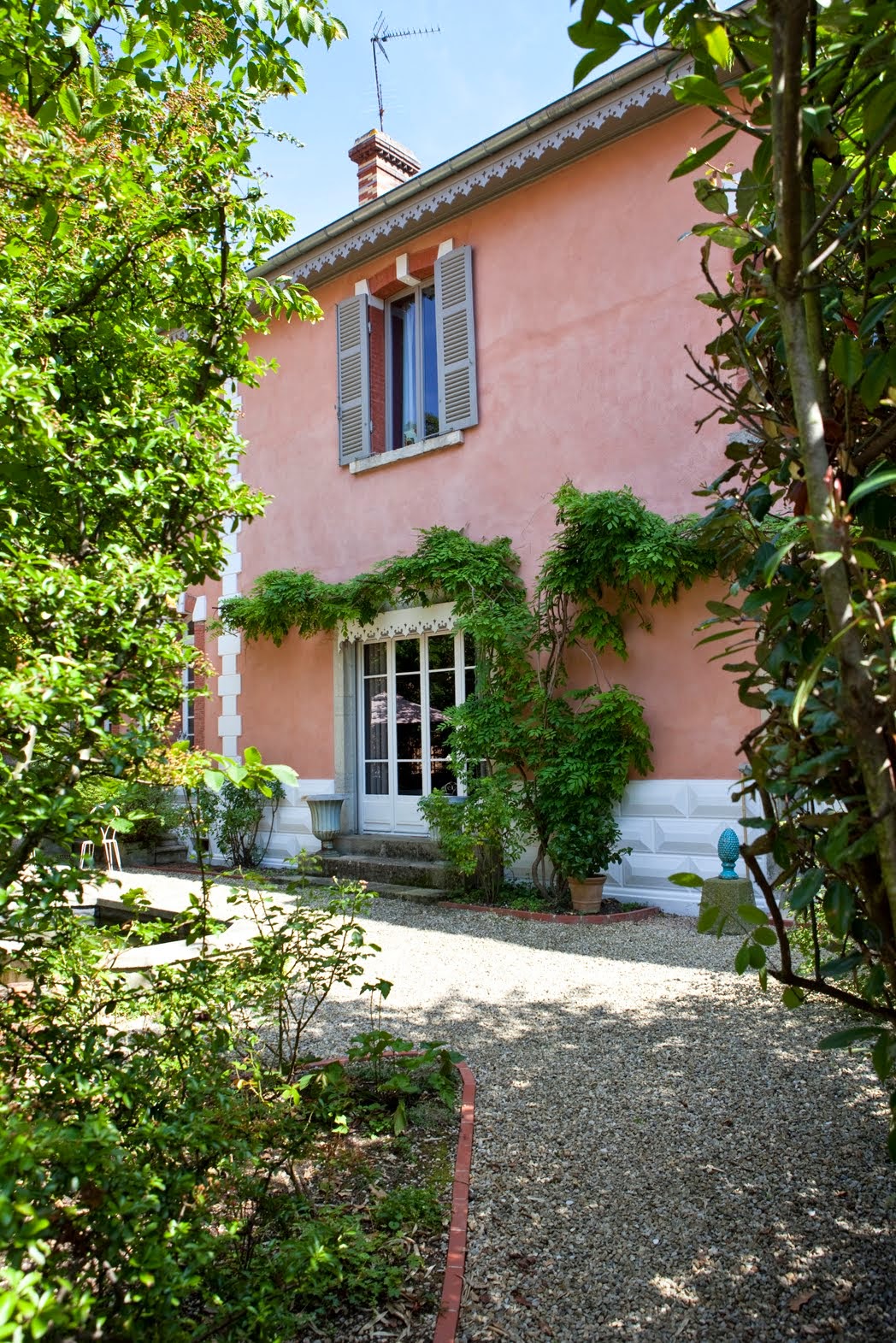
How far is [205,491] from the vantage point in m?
2.10

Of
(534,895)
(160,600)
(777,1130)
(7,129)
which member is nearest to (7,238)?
(7,129)

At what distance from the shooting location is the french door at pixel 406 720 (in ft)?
28.4

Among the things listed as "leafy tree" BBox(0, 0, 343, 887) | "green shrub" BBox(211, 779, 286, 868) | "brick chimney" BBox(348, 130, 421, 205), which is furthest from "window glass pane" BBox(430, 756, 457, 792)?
"brick chimney" BBox(348, 130, 421, 205)

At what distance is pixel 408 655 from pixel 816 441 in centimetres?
802

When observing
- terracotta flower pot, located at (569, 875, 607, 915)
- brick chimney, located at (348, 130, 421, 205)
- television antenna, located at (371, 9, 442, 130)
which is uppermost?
television antenna, located at (371, 9, 442, 130)

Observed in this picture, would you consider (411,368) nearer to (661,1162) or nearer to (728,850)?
(728,850)

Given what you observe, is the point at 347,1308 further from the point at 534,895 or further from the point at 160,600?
the point at 534,895

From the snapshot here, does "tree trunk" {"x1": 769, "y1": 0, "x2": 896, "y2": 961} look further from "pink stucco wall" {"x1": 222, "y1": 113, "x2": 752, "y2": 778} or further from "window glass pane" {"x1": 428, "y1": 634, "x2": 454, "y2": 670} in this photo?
"window glass pane" {"x1": 428, "y1": 634, "x2": 454, "y2": 670}

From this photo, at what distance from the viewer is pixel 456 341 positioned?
8680 mm

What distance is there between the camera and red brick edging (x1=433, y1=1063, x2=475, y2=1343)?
1.93 m

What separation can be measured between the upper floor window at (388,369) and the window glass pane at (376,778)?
322cm

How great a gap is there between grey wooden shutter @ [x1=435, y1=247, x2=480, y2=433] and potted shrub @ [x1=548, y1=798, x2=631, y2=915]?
3842mm

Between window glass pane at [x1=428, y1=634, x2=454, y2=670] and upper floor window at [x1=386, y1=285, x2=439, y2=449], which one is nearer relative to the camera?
window glass pane at [x1=428, y1=634, x2=454, y2=670]

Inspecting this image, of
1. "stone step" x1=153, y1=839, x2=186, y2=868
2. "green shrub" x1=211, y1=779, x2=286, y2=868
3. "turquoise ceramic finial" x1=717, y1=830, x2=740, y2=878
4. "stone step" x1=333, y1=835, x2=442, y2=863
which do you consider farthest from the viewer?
"stone step" x1=153, y1=839, x2=186, y2=868
